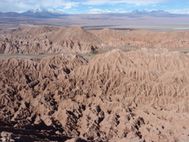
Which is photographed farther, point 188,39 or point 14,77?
point 188,39

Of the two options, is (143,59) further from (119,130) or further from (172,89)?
(119,130)

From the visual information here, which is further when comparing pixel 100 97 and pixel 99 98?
pixel 100 97

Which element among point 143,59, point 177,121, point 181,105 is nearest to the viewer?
point 177,121

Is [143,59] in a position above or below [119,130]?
above

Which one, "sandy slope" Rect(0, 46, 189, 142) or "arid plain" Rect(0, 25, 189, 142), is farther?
"sandy slope" Rect(0, 46, 189, 142)

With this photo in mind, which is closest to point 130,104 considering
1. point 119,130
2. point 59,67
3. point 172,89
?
point 172,89

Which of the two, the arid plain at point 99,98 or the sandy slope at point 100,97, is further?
the sandy slope at point 100,97

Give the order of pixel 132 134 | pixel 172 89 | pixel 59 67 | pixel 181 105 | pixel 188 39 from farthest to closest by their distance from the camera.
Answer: pixel 188 39
pixel 59 67
pixel 172 89
pixel 181 105
pixel 132 134
